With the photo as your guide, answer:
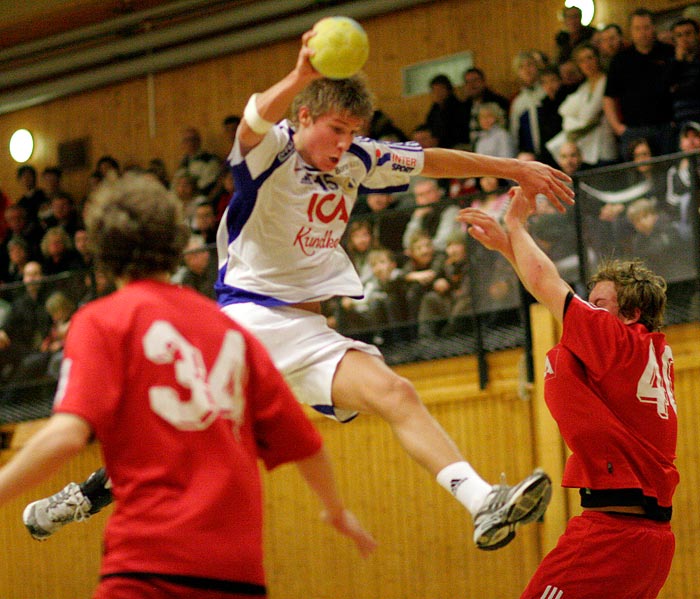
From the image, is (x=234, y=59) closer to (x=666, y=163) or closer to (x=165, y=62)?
(x=165, y=62)

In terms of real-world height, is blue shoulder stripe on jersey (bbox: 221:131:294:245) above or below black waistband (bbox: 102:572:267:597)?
above

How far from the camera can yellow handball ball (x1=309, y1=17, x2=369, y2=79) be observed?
12.8 feet

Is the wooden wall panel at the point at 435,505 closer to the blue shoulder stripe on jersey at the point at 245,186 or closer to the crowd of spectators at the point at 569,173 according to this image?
the crowd of spectators at the point at 569,173

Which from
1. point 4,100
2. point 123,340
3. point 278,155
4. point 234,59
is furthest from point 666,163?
point 4,100

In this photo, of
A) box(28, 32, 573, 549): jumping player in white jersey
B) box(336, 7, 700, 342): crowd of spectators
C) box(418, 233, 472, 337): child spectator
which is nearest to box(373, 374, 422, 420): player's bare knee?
box(28, 32, 573, 549): jumping player in white jersey

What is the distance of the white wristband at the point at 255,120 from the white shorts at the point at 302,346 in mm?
785

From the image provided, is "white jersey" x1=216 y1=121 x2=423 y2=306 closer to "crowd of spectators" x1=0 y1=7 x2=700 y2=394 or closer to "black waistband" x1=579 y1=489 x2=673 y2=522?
"black waistband" x1=579 y1=489 x2=673 y2=522

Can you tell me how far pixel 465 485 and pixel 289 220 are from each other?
4.29 ft

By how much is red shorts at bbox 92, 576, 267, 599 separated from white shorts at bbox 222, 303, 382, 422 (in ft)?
5.63

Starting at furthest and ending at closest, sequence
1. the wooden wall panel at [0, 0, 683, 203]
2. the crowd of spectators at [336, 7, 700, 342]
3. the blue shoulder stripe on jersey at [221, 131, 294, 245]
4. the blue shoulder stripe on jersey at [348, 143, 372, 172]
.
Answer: the wooden wall panel at [0, 0, 683, 203]
the crowd of spectators at [336, 7, 700, 342]
the blue shoulder stripe on jersey at [348, 143, 372, 172]
the blue shoulder stripe on jersey at [221, 131, 294, 245]

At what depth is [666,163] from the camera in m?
7.84

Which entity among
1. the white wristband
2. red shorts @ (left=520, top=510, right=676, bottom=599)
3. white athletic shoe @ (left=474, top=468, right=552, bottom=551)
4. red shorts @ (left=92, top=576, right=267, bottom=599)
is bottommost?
red shorts @ (left=520, top=510, right=676, bottom=599)

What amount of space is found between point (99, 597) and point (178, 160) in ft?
37.6

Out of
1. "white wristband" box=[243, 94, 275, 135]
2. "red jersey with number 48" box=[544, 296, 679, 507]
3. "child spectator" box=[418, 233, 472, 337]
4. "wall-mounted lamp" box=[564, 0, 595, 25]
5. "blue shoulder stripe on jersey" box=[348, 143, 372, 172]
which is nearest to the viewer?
"white wristband" box=[243, 94, 275, 135]
